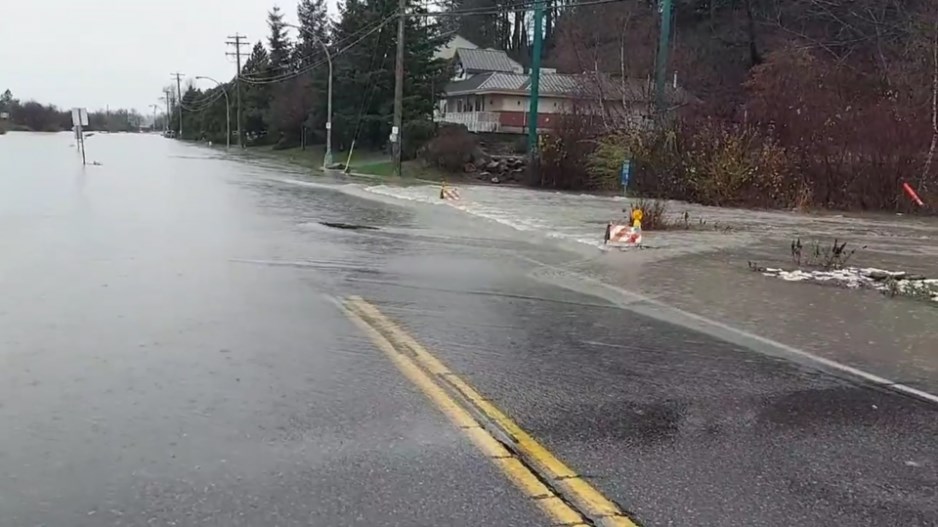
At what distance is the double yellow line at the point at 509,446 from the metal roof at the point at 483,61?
78322 millimetres

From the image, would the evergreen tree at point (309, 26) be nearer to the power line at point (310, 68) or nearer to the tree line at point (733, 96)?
the power line at point (310, 68)

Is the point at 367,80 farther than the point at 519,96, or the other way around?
the point at 519,96

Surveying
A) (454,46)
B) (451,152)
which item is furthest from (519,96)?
(454,46)

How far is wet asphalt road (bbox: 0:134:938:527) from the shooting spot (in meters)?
4.06

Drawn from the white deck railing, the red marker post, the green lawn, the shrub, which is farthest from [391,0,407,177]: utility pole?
the white deck railing

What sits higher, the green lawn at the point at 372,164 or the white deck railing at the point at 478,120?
the white deck railing at the point at 478,120

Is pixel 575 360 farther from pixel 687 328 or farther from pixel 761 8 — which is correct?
pixel 761 8

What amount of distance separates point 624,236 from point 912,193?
1511 centimetres

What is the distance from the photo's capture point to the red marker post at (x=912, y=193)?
86.0 feet

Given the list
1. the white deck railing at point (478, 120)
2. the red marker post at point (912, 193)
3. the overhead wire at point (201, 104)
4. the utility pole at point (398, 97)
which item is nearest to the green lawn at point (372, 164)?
the utility pole at point (398, 97)

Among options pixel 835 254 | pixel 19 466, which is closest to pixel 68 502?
pixel 19 466

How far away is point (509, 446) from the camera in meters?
4.82

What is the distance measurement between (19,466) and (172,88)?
609 feet

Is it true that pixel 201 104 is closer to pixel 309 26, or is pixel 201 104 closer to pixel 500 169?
pixel 309 26
